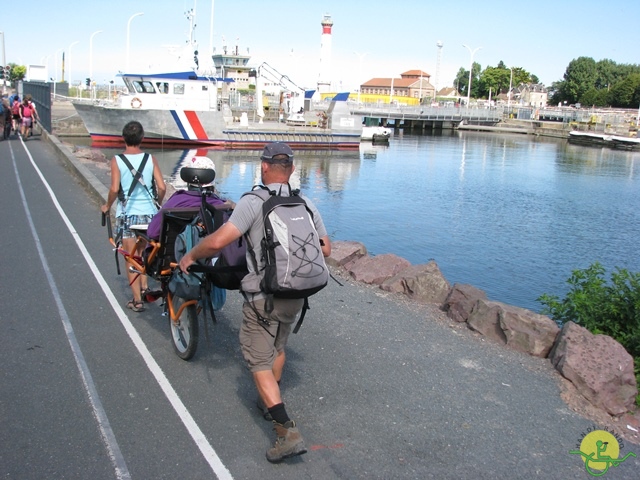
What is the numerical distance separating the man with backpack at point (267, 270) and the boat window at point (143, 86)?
1456 inches

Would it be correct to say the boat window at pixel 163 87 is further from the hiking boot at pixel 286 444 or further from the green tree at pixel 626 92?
the green tree at pixel 626 92

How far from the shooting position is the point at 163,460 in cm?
371

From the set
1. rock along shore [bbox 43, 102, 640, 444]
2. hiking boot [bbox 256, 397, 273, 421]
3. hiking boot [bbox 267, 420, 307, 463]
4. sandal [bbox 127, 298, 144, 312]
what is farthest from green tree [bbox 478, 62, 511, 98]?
hiking boot [bbox 267, 420, 307, 463]

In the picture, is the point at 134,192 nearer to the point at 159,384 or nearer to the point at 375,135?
the point at 159,384

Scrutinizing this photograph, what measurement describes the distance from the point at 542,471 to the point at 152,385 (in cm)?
266

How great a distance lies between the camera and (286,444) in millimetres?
3641

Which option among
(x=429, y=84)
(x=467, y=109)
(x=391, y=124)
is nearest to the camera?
(x=467, y=109)

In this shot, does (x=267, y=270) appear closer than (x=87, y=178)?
Yes

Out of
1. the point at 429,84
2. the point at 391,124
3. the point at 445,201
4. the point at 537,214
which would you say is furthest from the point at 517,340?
the point at 429,84

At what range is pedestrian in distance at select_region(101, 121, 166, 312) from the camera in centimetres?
591

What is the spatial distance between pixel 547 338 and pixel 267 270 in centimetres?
315

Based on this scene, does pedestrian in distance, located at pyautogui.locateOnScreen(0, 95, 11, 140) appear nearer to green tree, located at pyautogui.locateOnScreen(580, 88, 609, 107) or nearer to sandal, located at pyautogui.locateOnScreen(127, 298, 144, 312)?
sandal, located at pyautogui.locateOnScreen(127, 298, 144, 312)

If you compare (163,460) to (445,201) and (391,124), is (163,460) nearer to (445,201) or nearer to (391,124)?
(445,201)

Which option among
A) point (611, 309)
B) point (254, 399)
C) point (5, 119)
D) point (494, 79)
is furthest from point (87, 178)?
point (494, 79)
